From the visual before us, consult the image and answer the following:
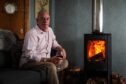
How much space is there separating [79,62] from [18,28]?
1260 millimetres

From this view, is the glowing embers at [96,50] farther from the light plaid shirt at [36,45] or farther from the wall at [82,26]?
the light plaid shirt at [36,45]

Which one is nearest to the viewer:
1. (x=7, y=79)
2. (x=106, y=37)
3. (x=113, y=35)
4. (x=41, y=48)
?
(x=7, y=79)

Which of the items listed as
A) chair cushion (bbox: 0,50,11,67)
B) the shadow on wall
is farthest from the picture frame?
chair cushion (bbox: 0,50,11,67)

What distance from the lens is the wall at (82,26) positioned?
15.0 feet

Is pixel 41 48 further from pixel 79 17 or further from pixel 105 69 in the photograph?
pixel 79 17

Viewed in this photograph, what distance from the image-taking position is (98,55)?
4164mm

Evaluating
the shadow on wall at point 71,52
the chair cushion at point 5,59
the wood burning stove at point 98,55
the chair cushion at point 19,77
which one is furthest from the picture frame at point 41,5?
the chair cushion at point 19,77

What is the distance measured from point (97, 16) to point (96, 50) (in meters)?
0.56

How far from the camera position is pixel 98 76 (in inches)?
170

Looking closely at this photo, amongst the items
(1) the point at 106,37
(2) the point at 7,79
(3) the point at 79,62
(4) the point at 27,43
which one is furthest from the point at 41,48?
(3) the point at 79,62

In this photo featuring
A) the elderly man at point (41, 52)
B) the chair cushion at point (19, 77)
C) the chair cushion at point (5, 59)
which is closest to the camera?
the chair cushion at point (19, 77)

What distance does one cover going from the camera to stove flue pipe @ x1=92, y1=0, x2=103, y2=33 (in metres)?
4.37

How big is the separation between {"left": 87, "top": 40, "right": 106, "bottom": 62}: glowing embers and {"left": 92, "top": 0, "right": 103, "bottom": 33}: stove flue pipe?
25cm

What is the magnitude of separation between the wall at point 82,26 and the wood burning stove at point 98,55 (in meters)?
0.51
